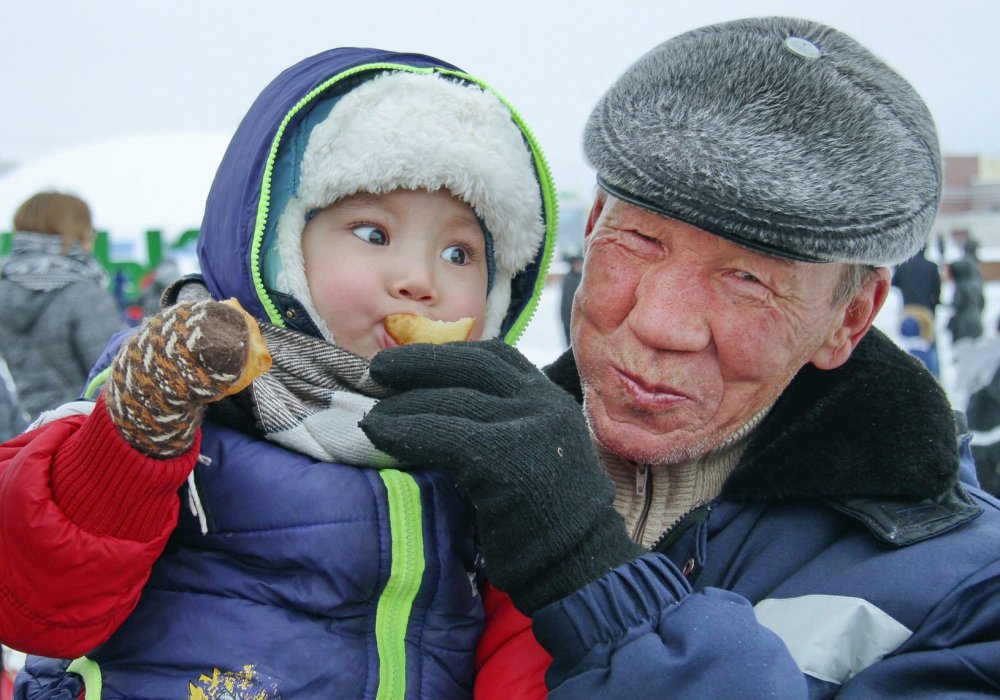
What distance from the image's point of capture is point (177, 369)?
1016 millimetres

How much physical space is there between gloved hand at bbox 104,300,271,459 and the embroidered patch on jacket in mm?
343

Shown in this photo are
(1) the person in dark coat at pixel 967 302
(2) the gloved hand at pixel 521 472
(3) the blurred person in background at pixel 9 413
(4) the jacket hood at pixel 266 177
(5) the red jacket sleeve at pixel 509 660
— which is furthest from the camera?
(1) the person in dark coat at pixel 967 302

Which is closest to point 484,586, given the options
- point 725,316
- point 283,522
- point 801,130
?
point 283,522

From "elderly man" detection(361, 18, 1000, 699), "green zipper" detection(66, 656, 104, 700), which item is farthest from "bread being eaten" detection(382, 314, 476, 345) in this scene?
"green zipper" detection(66, 656, 104, 700)

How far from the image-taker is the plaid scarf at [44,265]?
4.37 meters

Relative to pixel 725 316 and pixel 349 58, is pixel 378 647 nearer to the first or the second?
pixel 725 316

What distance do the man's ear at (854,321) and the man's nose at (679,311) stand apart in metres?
0.26

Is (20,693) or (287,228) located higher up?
→ (287,228)

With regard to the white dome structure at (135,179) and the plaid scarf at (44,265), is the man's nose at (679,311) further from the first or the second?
the white dome structure at (135,179)

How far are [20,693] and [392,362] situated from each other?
0.85 metres

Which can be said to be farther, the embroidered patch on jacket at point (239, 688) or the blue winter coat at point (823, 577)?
the embroidered patch on jacket at point (239, 688)

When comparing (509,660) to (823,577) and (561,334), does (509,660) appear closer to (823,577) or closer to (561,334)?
(823,577)

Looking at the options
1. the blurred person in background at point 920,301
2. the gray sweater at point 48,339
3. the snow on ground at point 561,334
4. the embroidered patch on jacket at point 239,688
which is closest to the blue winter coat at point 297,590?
the embroidered patch on jacket at point 239,688

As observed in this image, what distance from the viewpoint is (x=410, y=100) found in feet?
4.87
